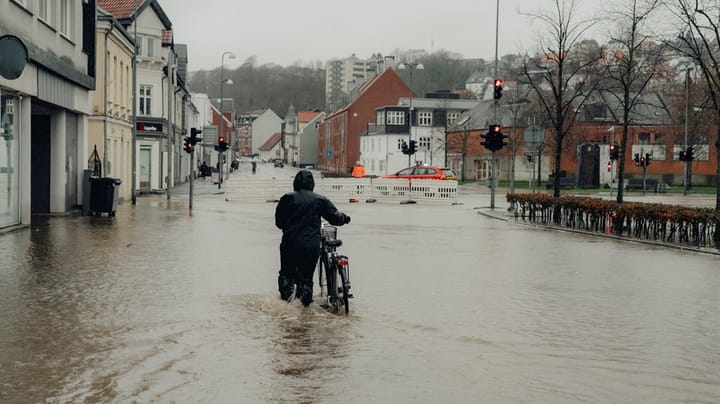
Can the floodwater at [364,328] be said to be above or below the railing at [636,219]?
below

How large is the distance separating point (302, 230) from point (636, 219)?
1469cm

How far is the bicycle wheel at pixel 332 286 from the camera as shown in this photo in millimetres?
9859

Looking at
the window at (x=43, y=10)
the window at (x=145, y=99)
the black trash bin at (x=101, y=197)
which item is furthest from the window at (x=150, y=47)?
the window at (x=43, y=10)

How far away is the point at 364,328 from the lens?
9141 millimetres

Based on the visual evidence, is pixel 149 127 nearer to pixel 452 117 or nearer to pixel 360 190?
pixel 360 190

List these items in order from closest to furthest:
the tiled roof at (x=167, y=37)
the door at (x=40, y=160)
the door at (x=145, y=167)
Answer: the door at (x=40, y=160), the door at (x=145, y=167), the tiled roof at (x=167, y=37)

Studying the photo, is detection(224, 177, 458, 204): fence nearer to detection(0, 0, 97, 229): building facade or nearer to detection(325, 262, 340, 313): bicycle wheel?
detection(0, 0, 97, 229): building facade

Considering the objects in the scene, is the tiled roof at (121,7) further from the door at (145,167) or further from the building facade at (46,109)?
the building facade at (46,109)

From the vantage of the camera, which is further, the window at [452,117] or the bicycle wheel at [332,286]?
the window at [452,117]

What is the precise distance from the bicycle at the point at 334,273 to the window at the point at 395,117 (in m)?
82.4

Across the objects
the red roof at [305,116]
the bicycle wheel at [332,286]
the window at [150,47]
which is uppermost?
the red roof at [305,116]

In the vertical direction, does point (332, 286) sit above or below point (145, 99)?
below

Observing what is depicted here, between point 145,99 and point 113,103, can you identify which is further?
point 145,99

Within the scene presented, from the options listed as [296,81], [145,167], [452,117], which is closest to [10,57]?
[145,167]
